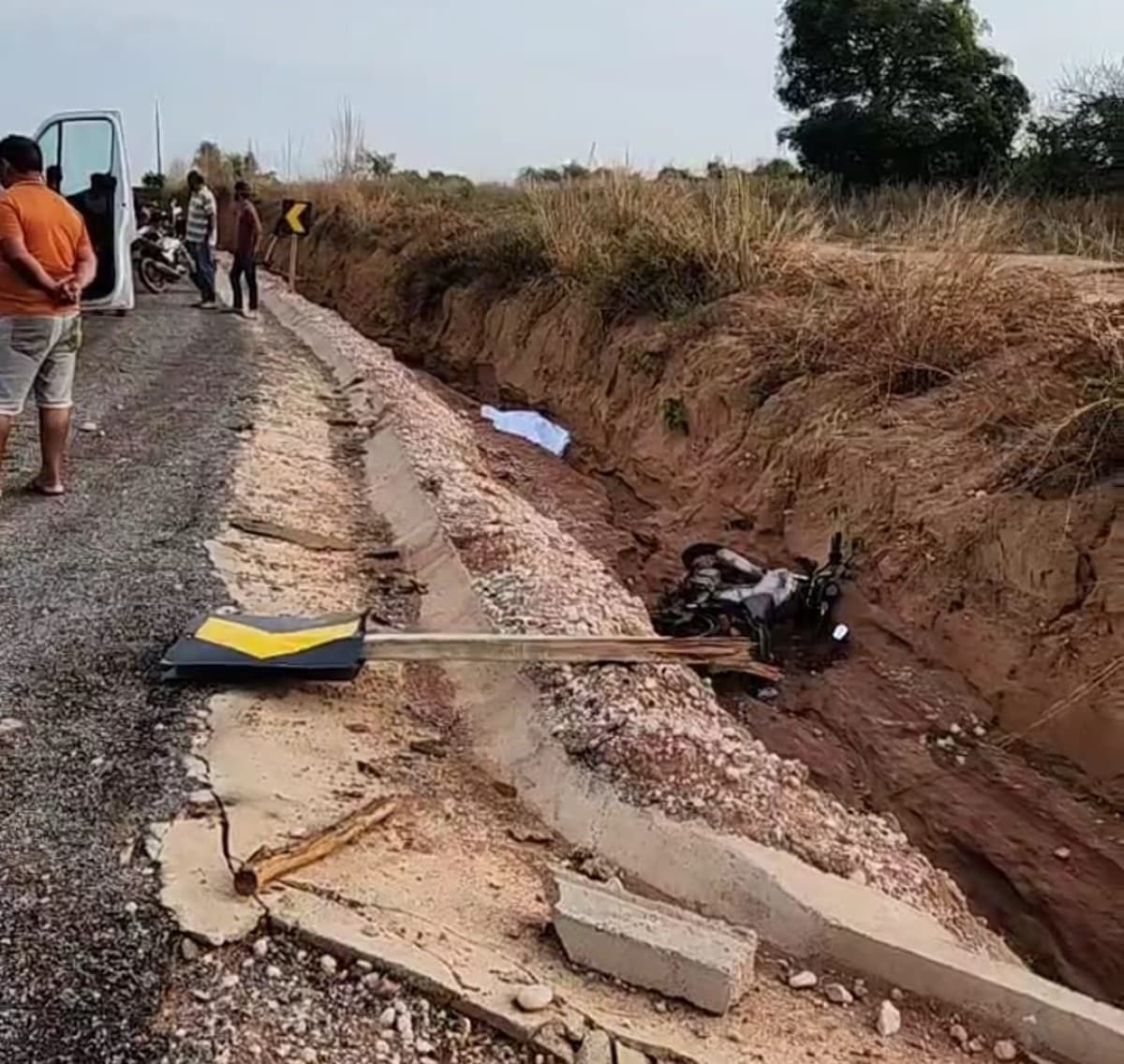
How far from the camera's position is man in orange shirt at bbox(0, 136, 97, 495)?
235 inches

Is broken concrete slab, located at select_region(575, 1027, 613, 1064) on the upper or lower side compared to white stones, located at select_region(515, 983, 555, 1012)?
lower

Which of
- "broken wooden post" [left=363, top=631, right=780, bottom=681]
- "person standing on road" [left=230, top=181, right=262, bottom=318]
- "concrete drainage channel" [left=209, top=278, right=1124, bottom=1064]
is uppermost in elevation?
"person standing on road" [left=230, top=181, right=262, bottom=318]

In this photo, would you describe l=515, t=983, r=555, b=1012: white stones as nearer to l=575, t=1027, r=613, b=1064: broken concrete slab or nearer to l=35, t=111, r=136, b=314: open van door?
l=575, t=1027, r=613, b=1064: broken concrete slab

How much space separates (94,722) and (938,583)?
14.3 feet

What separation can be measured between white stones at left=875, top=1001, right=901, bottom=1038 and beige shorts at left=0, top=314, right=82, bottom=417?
199 inches

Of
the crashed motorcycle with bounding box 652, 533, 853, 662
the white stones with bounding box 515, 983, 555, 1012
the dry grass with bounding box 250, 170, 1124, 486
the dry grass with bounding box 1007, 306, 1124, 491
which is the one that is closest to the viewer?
the white stones with bounding box 515, 983, 555, 1012

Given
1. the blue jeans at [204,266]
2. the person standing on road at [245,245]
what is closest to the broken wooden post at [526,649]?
the person standing on road at [245,245]

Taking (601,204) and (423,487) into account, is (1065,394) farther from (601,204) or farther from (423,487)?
(601,204)

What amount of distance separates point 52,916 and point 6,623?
7.00 ft

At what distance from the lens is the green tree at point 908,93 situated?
22453 mm

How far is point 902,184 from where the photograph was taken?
2198cm

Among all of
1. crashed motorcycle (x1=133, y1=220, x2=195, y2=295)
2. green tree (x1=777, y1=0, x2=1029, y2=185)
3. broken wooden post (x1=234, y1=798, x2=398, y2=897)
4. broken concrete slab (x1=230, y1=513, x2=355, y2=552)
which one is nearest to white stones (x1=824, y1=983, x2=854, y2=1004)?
broken wooden post (x1=234, y1=798, x2=398, y2=897)

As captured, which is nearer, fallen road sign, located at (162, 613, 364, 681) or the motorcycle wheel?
fallen road sign, located at (162, 613, 364, 681)

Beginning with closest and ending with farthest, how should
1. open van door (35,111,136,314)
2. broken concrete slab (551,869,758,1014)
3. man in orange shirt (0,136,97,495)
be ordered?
broken concrete slab (551,869,758,1014)
man in orange shirt (0,136,97,495)
open van door (35,111,136,314)
